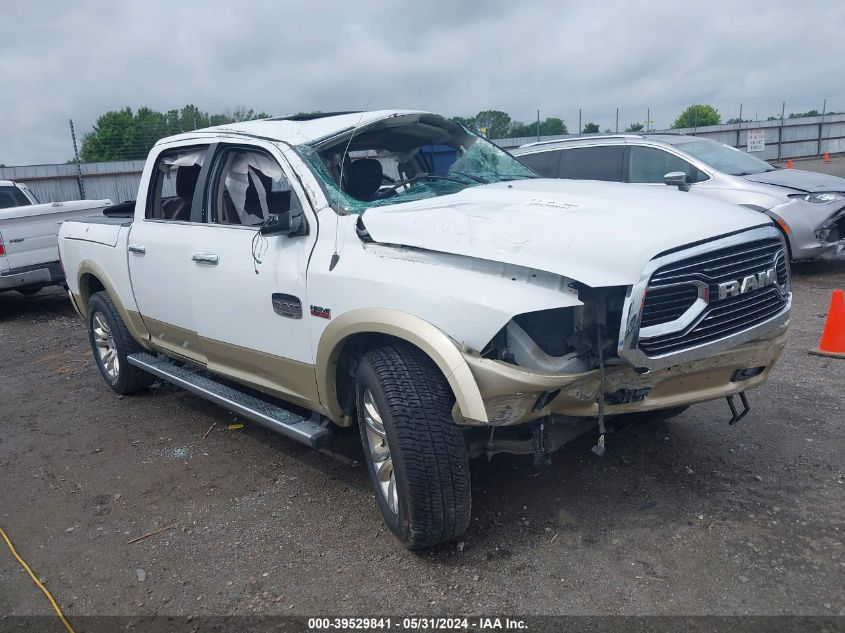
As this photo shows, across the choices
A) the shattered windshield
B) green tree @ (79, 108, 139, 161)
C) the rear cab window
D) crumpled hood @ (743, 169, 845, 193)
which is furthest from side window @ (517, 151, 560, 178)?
green tree @ (79, 108, 139, 161)

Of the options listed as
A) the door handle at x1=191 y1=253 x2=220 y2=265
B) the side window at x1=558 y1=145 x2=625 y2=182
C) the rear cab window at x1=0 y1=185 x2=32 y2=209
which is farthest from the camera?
the rear cab window at x1=0 y1=185 x2=32 y2=209

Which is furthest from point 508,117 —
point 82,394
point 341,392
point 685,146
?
point 341,392

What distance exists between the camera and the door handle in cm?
427

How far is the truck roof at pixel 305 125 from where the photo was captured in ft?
13.5

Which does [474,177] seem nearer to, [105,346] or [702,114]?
[105,346]

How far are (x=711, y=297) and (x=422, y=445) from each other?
4.45 ft

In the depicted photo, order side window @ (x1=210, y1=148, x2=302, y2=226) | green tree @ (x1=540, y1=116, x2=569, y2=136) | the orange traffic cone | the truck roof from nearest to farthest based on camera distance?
1. the truck roof
2. side window @ (x1=210, y1=148, x2=302, y2=226)
3. the orange traffic cone
4. green tree @ (x1=540, y1=116, x2=569, y2=136)

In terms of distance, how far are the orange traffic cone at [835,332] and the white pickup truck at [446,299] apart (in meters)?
2.46

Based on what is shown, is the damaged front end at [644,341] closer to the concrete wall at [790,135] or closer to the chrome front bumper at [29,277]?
the chrome front bumper at [29,277]

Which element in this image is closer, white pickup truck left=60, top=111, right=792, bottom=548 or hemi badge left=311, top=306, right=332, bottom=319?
white pickup truck left=60, top=111, right=792, bottom=548

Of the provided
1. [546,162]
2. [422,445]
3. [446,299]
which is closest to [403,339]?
[446,299]

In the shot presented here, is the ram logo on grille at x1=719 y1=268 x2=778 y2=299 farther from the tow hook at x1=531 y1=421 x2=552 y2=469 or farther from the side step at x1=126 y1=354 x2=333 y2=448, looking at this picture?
the side step at x1=126 y1=354 x2=333 y2=448

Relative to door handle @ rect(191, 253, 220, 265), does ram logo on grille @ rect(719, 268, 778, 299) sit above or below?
below

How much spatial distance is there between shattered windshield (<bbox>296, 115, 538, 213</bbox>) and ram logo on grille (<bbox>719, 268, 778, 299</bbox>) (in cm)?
161
